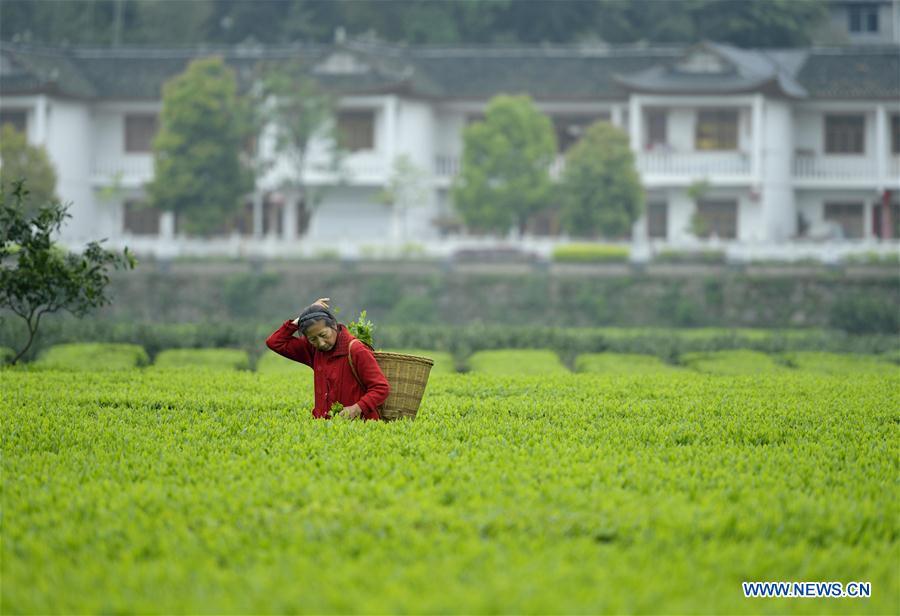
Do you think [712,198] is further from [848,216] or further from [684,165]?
[848,216]

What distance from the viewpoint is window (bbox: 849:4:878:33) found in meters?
50.2

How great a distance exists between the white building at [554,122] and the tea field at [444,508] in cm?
2674

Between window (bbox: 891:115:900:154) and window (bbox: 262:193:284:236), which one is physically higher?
window (bbox: 891:115:900:154)

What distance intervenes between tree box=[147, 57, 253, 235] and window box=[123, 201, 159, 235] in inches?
259

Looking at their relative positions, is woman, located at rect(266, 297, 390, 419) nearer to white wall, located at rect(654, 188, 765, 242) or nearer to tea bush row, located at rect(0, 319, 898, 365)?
tea bush row, located at rect(0, 319, 898, 365)

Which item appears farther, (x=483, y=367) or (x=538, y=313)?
(x=538, y=313)

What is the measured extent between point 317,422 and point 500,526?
3.05 meters

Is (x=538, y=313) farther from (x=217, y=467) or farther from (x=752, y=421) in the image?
(x=217, y=467)

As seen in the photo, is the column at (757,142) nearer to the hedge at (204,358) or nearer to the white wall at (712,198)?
the white wall at (712,198)

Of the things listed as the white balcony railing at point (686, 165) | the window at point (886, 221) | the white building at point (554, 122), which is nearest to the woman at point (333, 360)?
the white building at point (554, 122)

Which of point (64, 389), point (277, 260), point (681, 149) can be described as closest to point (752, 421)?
point (64, 389)

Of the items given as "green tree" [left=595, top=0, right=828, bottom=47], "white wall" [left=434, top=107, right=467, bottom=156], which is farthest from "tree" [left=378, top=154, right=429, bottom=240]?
"green tree" [left=595, top=0, right=828, bottom=47]

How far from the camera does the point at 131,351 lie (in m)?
17.3

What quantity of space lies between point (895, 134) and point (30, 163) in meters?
23.8
